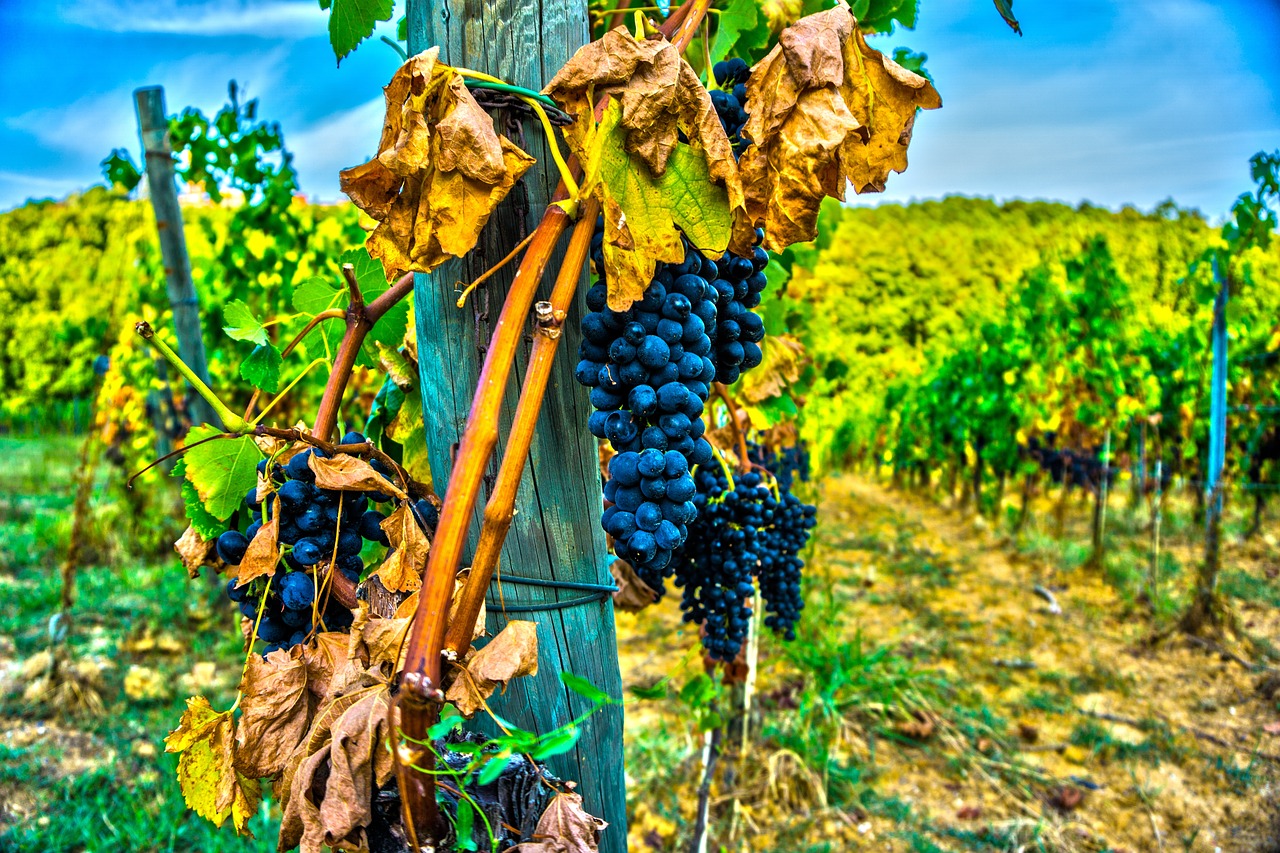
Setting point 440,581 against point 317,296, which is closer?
point 440,581

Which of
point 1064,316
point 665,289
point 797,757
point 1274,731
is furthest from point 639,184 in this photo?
point 1064,316

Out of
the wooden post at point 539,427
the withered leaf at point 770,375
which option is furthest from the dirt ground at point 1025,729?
the wooden post at point 539,427

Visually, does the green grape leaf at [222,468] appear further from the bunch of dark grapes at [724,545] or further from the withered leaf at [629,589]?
the bunch of dark grapes at [724,545]

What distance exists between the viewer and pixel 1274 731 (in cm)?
387

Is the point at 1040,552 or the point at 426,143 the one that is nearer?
the point at 426,143

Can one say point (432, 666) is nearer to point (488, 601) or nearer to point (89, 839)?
point (488, 601)

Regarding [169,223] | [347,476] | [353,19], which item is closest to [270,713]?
[347,476]

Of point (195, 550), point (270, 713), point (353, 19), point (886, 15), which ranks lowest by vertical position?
point (270, 713)

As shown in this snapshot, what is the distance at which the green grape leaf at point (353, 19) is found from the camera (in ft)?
3.37

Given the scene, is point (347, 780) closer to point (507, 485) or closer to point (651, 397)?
point (507, 485)

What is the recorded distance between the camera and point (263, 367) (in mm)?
1220

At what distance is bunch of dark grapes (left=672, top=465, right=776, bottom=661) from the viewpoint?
1843mm

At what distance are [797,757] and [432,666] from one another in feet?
9.23

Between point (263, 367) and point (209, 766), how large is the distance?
0.58 meters
